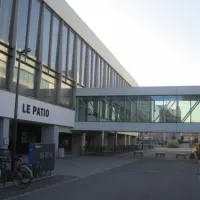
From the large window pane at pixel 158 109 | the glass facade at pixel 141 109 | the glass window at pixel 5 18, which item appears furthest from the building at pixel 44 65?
the large window pane at pixel 158 109

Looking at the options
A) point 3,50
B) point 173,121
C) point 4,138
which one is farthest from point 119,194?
point 173,121

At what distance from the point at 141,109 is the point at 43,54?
11.9 m

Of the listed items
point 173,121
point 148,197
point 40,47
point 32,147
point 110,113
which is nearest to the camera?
point 148,197

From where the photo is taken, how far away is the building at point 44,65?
87.7 ft

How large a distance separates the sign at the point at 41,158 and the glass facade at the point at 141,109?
68.7 feet

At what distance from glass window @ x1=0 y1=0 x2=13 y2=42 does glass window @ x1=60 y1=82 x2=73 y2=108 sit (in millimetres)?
11514

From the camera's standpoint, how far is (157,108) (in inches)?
1476

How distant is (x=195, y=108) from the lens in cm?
3662

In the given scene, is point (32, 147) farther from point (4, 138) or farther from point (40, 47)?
point (40, 47)

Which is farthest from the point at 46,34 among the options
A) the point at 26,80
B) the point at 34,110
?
the point at 34,110

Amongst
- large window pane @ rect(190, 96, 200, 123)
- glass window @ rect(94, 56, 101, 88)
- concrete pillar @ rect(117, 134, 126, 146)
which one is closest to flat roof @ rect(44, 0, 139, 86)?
glass window @ rect(94, 56, 101, 88)

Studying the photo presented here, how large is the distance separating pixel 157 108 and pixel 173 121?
2.09m

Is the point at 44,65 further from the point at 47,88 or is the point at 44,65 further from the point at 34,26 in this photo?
the point at 34,26

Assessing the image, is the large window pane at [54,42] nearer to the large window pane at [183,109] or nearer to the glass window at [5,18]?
the glass window at [5,18]
